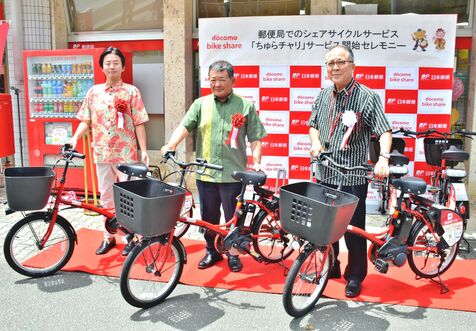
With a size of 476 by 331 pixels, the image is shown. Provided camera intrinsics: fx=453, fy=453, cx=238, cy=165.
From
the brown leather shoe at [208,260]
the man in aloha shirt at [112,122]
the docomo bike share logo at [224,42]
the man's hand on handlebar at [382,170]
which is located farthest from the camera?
the docomo bike share logo at [224,42]

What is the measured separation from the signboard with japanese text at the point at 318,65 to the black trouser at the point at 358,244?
8.06 feet

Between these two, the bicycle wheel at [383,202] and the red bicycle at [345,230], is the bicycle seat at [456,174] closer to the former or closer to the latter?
the red bicycle at [345,230]

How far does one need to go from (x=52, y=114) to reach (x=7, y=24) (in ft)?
4.54

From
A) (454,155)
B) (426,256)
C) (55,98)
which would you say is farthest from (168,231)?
(55,98)

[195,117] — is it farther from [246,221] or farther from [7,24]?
[7,24]

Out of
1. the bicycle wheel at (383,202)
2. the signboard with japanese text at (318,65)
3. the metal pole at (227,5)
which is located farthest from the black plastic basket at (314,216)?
the metal pole at (227,5)

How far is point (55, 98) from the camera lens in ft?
21.6

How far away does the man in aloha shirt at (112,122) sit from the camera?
4.27 m

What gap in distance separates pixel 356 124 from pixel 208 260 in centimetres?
182

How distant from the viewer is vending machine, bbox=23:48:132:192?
256 inches

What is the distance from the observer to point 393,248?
3.43 m

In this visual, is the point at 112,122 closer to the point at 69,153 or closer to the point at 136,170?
the point at 69,153

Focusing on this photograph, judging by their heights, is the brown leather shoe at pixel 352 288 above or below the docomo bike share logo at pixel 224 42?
Answer: below

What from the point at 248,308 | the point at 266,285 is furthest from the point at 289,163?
the point at 248,308
